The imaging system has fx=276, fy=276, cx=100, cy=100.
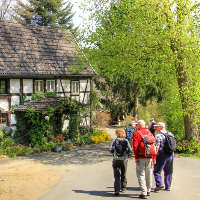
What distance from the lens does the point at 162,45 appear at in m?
13.1

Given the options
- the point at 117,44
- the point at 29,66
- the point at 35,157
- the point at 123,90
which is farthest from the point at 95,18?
the point at 123,90

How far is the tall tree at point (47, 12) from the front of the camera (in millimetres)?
33625

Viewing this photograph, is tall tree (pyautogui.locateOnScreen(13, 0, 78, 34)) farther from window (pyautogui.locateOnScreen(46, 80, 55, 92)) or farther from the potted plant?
the potted plant

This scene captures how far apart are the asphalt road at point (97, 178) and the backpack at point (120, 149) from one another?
3.51ft

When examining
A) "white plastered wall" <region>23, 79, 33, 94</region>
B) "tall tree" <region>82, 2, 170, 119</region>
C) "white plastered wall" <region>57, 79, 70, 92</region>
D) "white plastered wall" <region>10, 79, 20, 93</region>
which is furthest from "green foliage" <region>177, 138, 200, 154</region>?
"white plastered wall" <region>10, 79, 20, 93</region>

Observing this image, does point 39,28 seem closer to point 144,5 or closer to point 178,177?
point 144,5

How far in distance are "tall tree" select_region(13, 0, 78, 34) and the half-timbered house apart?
14.6 metres

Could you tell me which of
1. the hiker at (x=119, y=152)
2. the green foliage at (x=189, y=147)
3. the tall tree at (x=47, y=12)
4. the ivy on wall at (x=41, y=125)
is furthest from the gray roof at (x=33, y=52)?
the tall tree at (x=47, y=12)

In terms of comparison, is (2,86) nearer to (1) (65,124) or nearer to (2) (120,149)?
(1) (65,124)

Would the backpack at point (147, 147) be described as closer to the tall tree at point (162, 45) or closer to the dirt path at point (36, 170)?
the dirt path at point (36, 170)

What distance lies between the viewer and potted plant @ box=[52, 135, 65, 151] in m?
15.0

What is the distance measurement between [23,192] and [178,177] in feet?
17.0

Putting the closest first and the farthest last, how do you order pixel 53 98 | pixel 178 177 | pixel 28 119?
pixel 178 177 → pixel 28 119 → pixel 53 98

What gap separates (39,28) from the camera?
67.2ft
